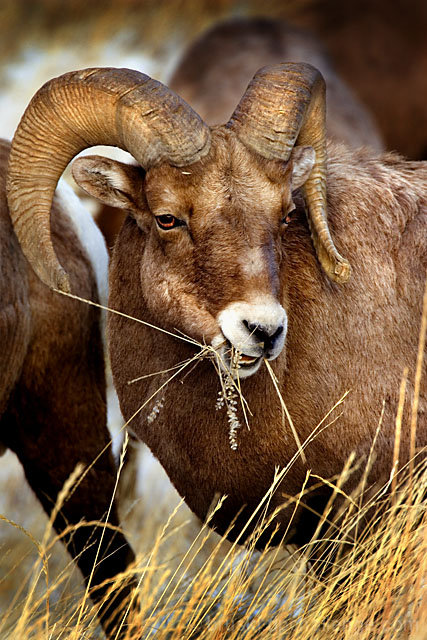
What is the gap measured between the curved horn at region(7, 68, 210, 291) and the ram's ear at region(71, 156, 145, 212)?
0.12 m

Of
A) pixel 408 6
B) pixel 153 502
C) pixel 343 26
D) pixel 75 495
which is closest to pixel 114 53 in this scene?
pixel 343 26

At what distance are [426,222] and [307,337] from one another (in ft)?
3.04

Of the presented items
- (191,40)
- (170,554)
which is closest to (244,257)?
(170,554)

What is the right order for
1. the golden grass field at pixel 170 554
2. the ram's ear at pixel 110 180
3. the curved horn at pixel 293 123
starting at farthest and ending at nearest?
the ram's ear at pixel 110 180, the curved horn at pixel 293 123, the golden grass field at pixel 170 554

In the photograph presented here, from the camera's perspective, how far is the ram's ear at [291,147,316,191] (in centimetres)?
459

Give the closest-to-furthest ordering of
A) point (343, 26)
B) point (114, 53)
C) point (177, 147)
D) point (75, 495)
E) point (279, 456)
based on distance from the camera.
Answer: point (177, 147) → point (279, 456) → point (75, 495) → point (343, 26) → point (114, 53)

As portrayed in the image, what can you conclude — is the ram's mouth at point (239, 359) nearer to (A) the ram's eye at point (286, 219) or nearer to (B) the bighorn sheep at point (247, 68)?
(A) the ram's eye at point (286, 219)

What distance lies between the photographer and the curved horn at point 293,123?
4418 millimetres

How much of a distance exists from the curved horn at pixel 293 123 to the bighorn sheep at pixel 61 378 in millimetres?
1430

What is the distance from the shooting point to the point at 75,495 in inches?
222

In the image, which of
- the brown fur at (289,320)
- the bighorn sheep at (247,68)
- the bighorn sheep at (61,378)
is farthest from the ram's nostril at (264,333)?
the bighorn sheep at (247,68)

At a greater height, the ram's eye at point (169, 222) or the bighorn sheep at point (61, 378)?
the ram's eye at point (169, 222)

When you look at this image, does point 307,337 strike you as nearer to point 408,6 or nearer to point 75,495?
point 75,495

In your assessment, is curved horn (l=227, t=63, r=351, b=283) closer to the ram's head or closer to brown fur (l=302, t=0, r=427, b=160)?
the ram's head
